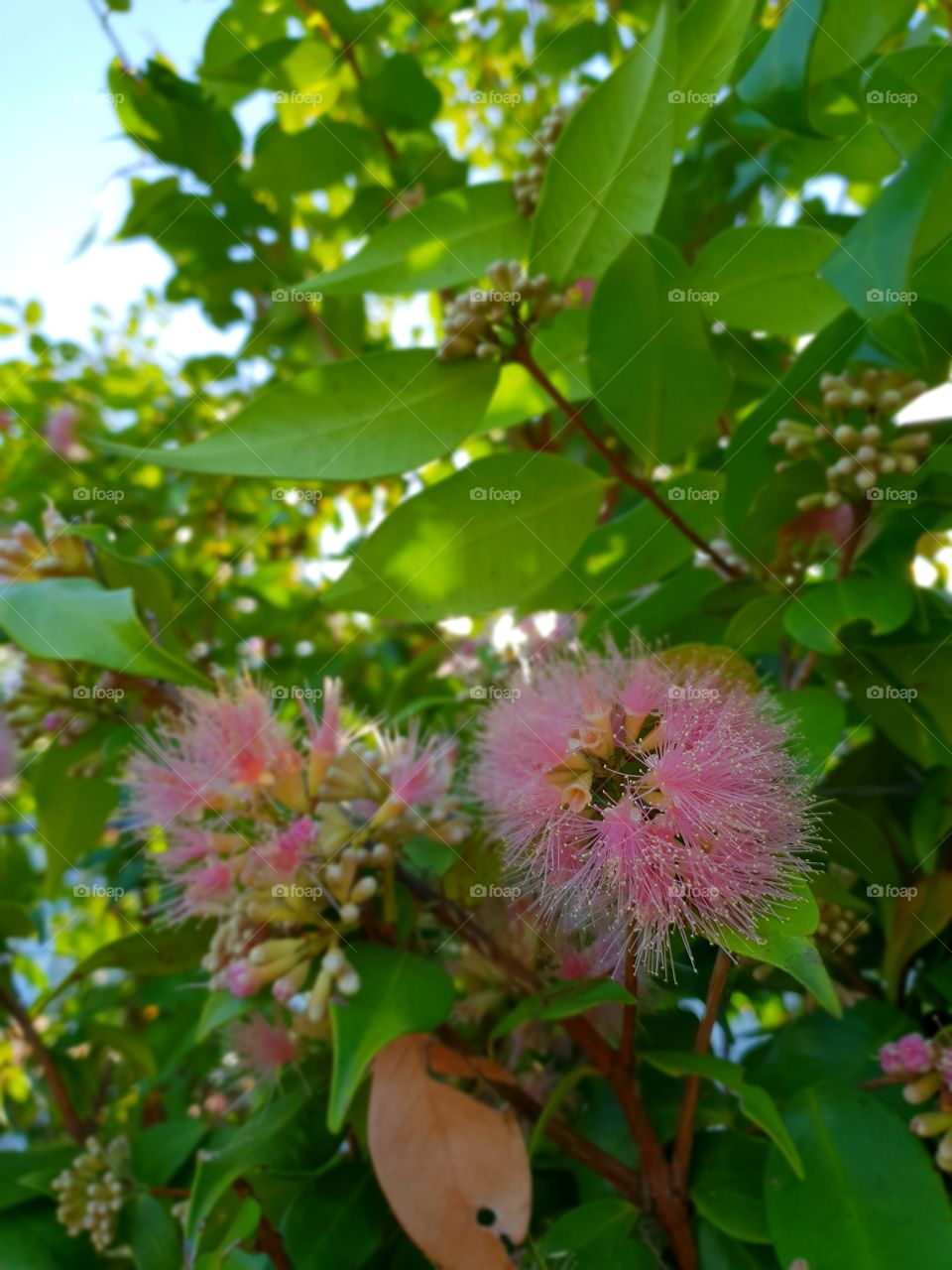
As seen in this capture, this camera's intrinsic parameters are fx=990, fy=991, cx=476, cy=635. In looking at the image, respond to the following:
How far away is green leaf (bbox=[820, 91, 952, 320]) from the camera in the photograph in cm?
64

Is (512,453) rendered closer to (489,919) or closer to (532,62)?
(489,919)

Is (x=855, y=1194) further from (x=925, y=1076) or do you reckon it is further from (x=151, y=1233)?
(x=151, y=1233)

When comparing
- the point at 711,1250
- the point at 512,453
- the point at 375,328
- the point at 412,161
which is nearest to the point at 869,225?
the point at 512,453

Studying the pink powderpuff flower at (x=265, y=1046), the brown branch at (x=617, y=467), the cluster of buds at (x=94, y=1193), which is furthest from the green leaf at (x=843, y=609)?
the cluster of buds at (x=94, y=1193)

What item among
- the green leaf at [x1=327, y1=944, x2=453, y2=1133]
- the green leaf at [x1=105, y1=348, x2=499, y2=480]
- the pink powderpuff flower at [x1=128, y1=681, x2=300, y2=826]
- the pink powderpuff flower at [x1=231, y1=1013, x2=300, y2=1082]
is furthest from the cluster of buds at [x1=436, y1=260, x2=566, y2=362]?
the pink powderpuff flower at [x1=231, y1=1013, x2=300, y2=1082]

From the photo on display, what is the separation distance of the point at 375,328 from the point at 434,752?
1.20 m

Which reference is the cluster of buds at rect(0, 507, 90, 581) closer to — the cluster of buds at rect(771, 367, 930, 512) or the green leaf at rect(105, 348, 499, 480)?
the green leaf at rect(105, 348, 499, 480)

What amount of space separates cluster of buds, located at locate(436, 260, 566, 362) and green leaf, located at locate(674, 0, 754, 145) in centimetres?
22

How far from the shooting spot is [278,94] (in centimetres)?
138

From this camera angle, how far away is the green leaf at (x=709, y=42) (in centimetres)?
82

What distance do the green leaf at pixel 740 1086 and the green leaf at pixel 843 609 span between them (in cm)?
30

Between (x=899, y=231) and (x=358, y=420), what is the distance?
1.39ft

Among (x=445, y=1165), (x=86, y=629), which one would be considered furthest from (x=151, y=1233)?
(x=86, y=629)

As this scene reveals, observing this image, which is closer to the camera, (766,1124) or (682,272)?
(766,1124)
